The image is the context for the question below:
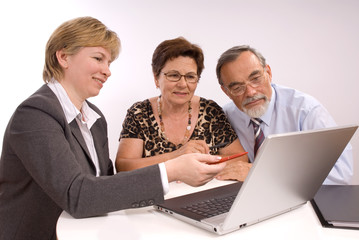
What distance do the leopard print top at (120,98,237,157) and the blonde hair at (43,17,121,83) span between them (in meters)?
0.70

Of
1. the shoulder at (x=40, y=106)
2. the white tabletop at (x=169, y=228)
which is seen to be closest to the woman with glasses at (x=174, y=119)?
the shoulder at (x=40, y=106)

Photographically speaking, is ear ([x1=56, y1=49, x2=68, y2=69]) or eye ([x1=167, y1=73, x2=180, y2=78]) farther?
eye ([x1=167, y1=73, x2=180, y2=78])

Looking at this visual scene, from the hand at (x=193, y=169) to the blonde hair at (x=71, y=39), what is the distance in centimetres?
75

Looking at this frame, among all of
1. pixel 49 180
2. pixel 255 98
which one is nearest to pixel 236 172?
pixel 255 98

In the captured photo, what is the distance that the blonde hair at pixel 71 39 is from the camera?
4.40 ft

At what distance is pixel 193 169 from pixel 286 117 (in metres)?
1.20

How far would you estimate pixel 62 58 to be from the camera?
136 cm

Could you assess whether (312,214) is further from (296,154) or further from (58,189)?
(58,189)

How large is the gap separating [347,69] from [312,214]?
234cm

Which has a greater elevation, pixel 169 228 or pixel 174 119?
pixel 169 228

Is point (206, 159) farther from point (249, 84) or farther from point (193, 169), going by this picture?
point (249, 84)

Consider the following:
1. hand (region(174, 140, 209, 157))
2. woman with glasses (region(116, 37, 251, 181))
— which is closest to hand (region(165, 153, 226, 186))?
hand (region(174, 140, 209, 157))

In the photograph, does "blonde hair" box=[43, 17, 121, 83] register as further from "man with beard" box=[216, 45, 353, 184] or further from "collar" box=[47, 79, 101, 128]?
"man with beard" box=[216, 45, 353, 184]

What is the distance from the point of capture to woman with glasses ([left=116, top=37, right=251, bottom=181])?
6.42ft
